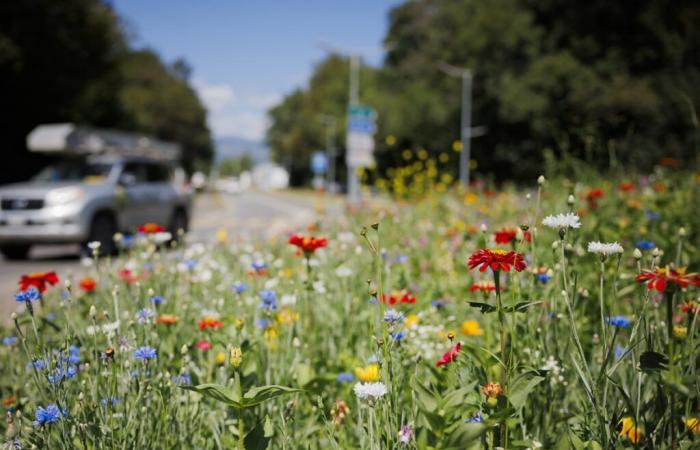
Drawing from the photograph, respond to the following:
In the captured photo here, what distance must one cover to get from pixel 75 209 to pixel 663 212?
7710 mm

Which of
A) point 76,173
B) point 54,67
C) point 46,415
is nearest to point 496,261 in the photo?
point 46,415

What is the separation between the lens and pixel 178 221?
11.7 metres

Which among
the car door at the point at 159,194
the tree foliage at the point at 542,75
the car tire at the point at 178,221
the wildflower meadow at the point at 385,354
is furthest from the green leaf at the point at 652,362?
the tree foliage at the point at 542,75

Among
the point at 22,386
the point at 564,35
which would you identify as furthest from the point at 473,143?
the point at 22,386

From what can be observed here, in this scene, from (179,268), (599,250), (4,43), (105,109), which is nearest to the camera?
(599,250)

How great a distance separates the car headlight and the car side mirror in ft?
3.07

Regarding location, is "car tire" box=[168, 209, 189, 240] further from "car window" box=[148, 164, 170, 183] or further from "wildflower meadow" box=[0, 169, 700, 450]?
"wildflower meadow" box=[0, 169, 700, 450]

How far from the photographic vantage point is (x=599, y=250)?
1.40 metres

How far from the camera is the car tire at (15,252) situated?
364 inches

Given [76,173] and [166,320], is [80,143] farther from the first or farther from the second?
[166,320]

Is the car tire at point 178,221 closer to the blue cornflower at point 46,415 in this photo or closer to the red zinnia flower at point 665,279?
the blue cornflower at point 46,415

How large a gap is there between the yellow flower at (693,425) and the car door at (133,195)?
8.61 meters

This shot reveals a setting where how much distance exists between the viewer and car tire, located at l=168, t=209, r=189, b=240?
11229 millimetres

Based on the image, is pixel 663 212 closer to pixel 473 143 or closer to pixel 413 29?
pixel 473 143
